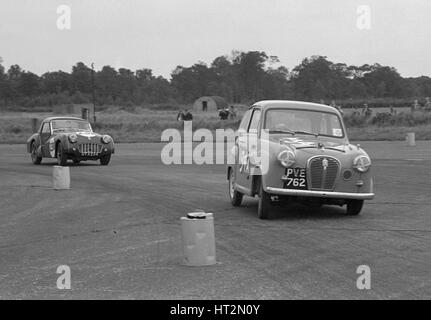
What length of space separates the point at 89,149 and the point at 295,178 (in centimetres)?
1226

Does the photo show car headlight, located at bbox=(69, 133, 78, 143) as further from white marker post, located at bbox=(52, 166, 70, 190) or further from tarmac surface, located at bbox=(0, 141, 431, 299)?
white marker post, located at bbox=(52, 166, 70, 190)

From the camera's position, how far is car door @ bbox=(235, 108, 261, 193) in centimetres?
1139

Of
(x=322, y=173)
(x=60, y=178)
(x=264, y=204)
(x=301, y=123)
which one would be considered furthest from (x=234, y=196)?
(x=60, y=178)

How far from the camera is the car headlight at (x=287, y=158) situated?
33.7 ft

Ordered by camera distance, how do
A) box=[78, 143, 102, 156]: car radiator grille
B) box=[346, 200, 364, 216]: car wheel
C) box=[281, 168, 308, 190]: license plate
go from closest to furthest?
1. box=[281, 168, 308, 190]: license plate
2. box=[346, 200, 364, 216]: car wheel
3. box=[78, 143, 102, 156]: car radiator grille

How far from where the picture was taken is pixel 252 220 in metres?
10.5

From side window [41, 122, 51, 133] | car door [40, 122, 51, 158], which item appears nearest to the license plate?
car door [40, 122, 51, 158]

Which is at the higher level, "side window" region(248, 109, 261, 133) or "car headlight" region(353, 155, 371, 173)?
"side window" region(248, 109, 261, 133)

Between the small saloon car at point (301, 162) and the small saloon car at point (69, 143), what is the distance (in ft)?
34.1

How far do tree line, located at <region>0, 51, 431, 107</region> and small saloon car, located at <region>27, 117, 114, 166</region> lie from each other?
5329 centimetres

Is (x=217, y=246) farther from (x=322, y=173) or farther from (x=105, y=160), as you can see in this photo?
(x=105, y=160)

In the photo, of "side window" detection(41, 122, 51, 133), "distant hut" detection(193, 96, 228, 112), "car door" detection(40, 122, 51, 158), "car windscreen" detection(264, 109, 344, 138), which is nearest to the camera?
"car windscreen" detection(264, 109, 344, 138)
